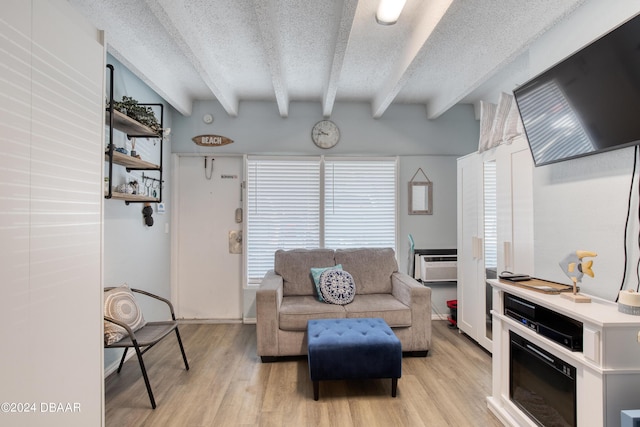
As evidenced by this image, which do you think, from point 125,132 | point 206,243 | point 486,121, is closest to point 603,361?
point 486,121

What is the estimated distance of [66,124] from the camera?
4.45 ft

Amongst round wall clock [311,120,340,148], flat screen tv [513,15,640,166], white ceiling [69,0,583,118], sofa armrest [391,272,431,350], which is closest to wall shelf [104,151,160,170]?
white ceiling [69,0,583,118]

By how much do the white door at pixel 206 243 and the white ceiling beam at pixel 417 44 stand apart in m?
2.19

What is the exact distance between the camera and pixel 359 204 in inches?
152

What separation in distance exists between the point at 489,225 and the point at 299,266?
1.91 metres

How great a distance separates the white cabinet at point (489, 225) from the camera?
7.70 ft

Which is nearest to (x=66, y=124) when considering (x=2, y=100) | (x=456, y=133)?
(x=2, y=100)

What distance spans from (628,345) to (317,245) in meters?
2.86

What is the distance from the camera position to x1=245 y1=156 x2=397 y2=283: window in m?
3.78

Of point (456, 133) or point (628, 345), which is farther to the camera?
point (456, 133)

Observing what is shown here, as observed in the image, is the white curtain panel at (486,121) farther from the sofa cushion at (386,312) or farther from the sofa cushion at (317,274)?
the sofa cushion at (317,274)

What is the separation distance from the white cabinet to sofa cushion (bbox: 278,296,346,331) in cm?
137

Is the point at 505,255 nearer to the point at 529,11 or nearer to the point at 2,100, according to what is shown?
the point at 529,11

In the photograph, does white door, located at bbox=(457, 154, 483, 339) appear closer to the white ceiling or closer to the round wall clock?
the white ceiling
